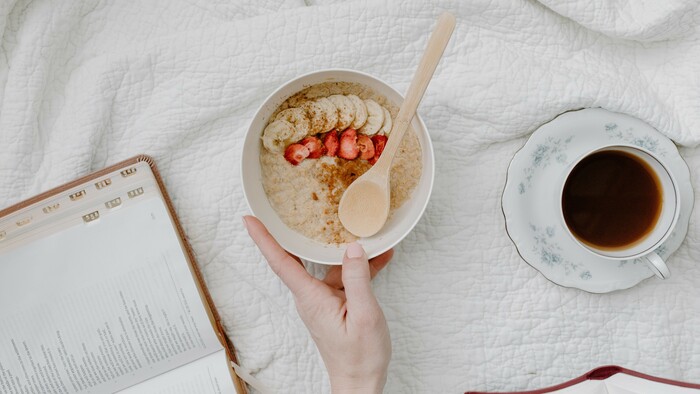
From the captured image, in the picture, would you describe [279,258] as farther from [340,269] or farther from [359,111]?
[359,111]

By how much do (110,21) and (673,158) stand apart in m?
0.94

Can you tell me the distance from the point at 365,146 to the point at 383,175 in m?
0.07

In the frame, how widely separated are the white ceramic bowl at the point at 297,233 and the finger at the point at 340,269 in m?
0.04

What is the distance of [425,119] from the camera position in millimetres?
906

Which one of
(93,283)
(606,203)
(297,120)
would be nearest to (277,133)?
(297,120)

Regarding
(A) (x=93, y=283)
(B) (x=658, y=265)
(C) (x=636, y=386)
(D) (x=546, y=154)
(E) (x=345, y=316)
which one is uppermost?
(A) (x=93, y=283)

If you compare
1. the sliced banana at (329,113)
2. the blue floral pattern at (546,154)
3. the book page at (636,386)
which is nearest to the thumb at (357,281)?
the sliced banana at (329,113)

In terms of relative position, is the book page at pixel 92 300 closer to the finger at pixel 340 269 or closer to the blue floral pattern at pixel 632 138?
the finger at pixel 340 269

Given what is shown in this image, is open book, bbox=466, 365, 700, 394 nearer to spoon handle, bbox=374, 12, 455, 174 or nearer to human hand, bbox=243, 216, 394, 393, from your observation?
human hand, bbox=243, 216, 394, 393

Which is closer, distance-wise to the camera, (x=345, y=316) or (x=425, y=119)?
(x=345, y=316)

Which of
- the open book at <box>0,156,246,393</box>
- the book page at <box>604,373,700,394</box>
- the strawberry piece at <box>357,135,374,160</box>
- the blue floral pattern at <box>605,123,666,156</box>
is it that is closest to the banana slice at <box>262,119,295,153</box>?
the strawberry piece at <box>357,135,374,160</box>

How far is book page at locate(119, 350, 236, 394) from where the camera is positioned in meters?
0.92

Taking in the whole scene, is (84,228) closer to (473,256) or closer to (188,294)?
(188,294)

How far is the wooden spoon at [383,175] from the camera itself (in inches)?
29.2
